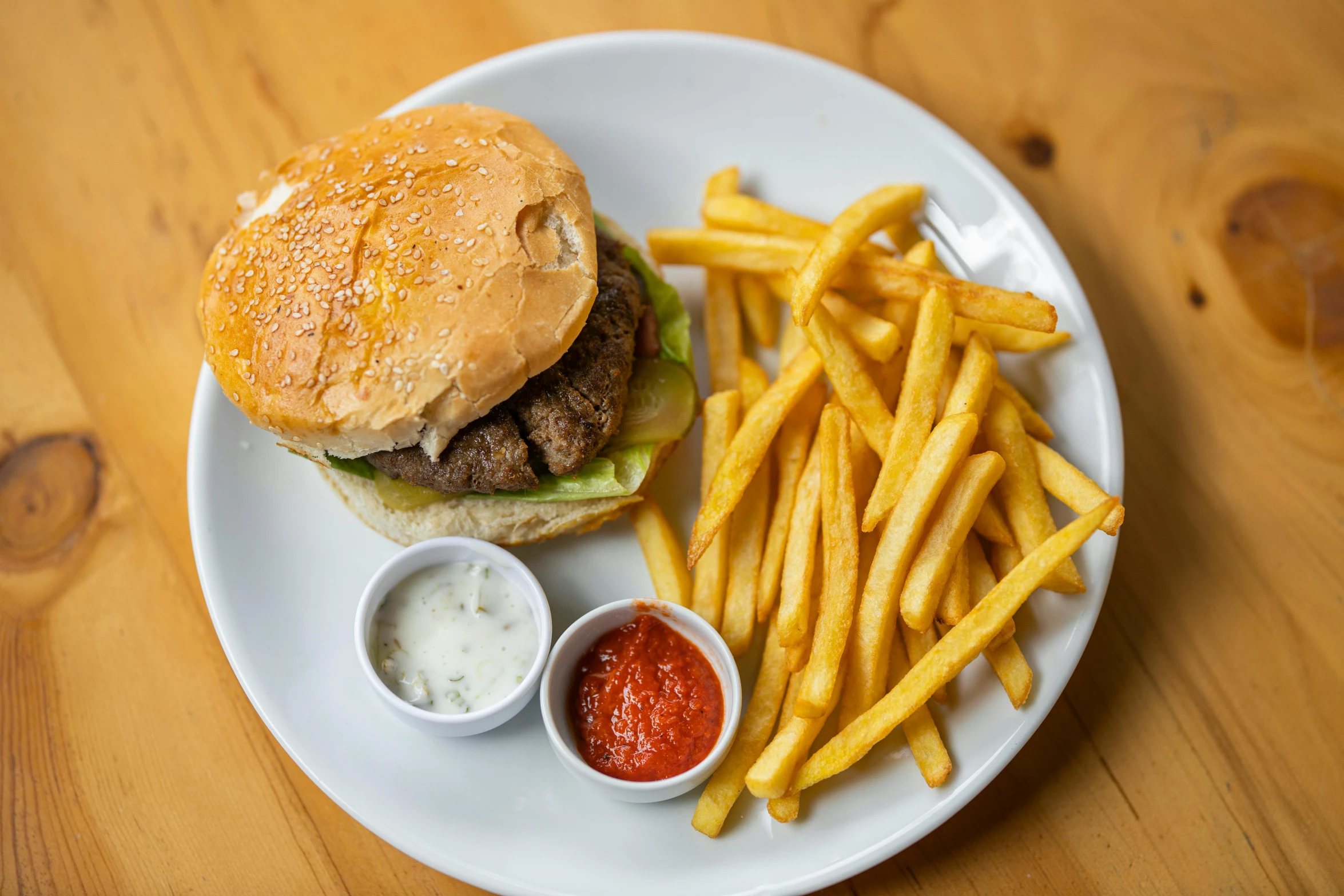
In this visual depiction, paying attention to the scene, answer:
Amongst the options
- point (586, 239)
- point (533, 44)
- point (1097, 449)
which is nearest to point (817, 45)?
point (533, 44)

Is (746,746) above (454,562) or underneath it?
underneath

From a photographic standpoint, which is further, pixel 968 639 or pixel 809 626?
pixel 809 626

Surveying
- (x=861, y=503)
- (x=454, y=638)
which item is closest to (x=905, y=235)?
(x=861, y=503)

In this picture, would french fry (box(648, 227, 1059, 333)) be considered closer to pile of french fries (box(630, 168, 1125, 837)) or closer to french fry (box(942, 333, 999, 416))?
pile of french fries (box(630, 168, 1125, 837))

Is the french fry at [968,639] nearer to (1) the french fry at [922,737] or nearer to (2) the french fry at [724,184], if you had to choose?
(1) the french fry at [922,737]

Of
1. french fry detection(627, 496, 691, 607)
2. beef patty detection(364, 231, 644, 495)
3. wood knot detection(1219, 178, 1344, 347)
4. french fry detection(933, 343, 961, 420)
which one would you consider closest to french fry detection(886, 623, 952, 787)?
french fry detection(627, 496, 691, 607)

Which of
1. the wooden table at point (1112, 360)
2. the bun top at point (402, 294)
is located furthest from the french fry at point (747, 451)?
the wooden table at point (1112, 360)

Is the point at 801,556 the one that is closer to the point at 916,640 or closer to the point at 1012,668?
the point at 916,640
